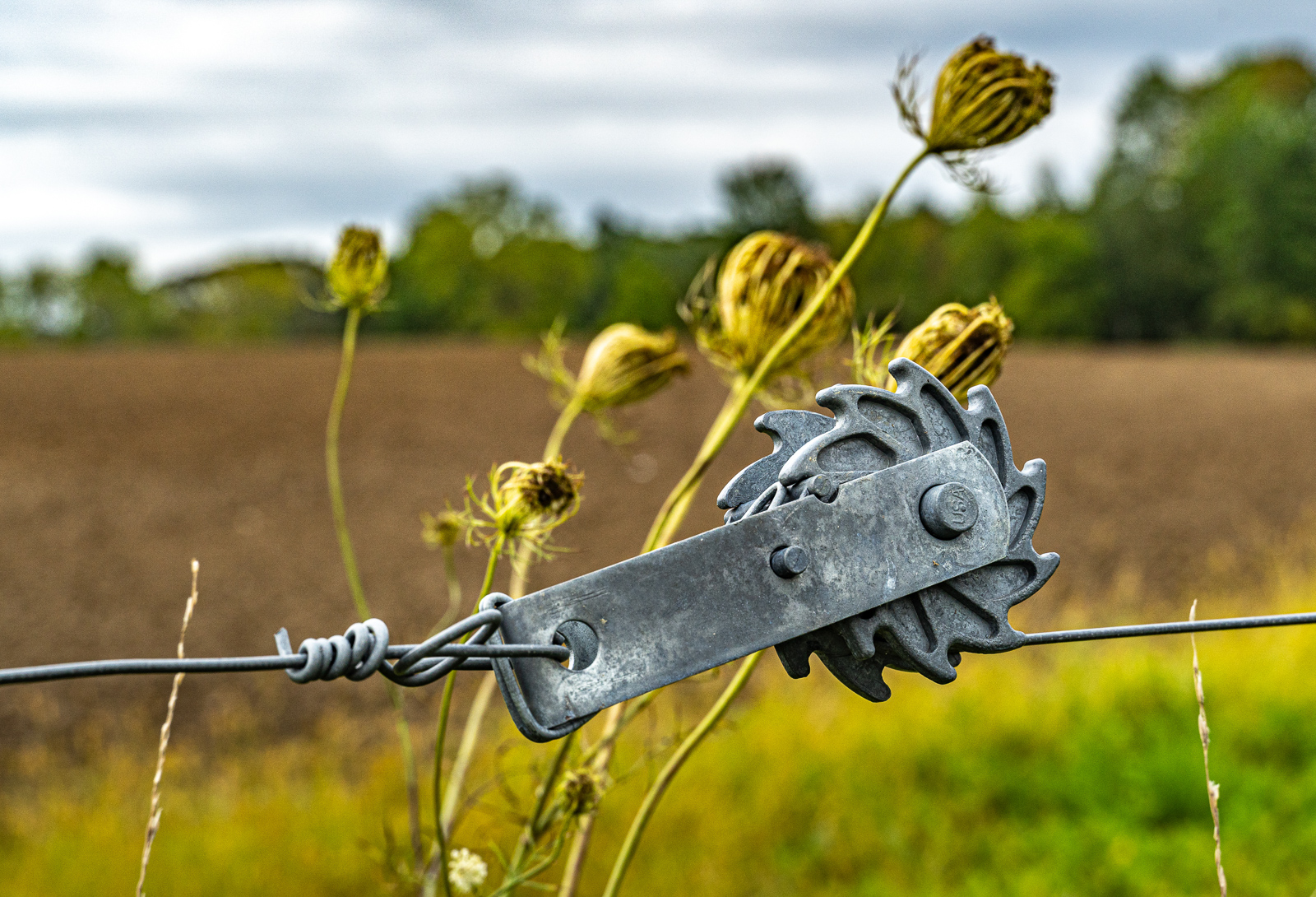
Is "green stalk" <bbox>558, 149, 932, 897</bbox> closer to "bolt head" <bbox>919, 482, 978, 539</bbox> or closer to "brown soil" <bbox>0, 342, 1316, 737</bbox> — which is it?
"bolt head" <bbox>919, 482, 978, 539</bbox>

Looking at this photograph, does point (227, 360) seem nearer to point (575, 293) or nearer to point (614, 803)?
point (614, 803)

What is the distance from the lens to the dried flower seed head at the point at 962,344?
37.6 inches

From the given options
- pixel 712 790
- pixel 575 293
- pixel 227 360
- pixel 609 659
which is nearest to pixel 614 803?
pixel 712 790

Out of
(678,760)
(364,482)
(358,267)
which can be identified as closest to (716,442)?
(678,760)

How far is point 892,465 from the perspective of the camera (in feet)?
2.34

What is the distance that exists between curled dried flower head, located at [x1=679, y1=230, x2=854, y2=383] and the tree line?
21.9 meters

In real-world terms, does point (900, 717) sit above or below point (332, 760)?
below

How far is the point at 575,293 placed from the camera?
3039 centimetres

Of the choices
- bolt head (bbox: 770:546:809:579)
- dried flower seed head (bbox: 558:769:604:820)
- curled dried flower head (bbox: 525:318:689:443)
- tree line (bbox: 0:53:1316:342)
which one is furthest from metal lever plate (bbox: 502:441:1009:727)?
tree line (bbox: 0:53:1316:342)

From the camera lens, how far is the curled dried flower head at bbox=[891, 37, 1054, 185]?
3.46 feet

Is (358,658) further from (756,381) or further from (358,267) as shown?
(358,267)

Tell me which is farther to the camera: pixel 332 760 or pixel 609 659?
pixel 332 760

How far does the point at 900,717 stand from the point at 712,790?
90 centimetres

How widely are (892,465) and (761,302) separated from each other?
1.76 ft
